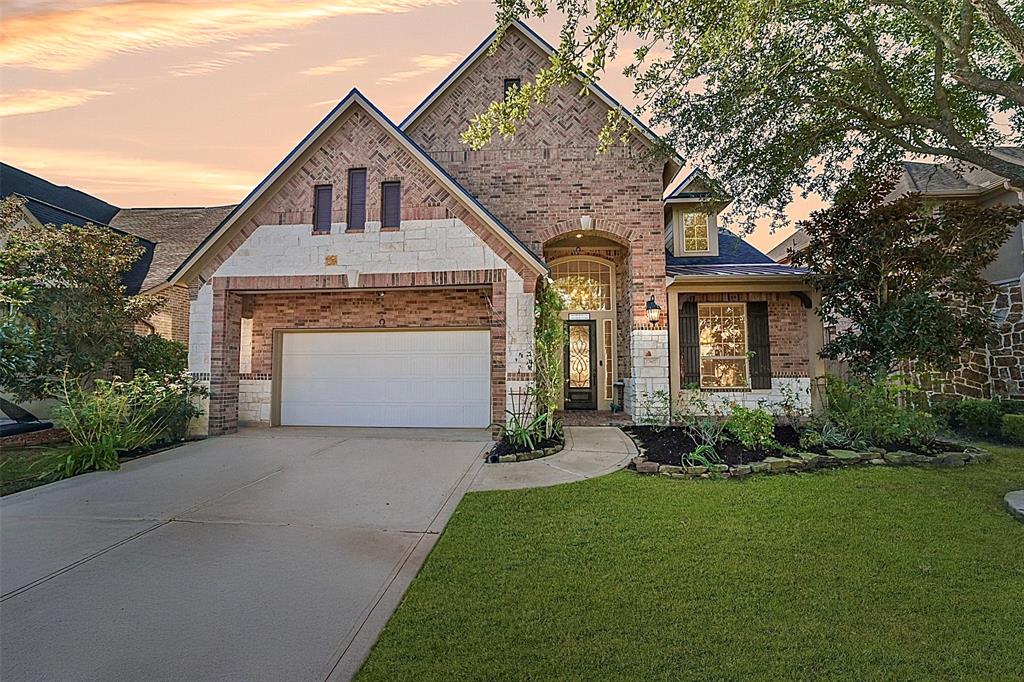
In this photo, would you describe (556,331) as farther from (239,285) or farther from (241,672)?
(241,672)

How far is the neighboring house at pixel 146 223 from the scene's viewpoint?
13742mm

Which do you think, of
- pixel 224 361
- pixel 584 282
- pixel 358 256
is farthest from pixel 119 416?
pixel 584 282

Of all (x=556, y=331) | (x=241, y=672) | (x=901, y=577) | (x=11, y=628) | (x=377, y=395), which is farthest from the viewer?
(x=377, y=395)

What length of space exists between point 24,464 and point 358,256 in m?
6.37

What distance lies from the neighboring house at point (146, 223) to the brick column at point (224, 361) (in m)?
2.89

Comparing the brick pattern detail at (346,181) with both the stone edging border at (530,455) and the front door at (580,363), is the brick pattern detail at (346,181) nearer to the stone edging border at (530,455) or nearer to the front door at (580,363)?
the stone edging border at (530,455)

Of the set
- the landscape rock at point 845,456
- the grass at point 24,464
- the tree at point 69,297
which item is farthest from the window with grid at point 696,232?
the grass at point 24,464

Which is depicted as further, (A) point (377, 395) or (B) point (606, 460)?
(A) point (377, 395)

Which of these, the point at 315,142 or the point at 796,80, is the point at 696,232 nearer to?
the point at 796,80

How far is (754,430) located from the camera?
25.3 ft

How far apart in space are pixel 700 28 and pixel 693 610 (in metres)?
8.10

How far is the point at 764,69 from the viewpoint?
8250mm

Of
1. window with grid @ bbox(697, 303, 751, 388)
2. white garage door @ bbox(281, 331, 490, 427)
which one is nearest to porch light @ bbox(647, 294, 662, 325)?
window with grid @ bbox(697, 303, 751, 388)

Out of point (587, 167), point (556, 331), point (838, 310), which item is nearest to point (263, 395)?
point (556, 331)
